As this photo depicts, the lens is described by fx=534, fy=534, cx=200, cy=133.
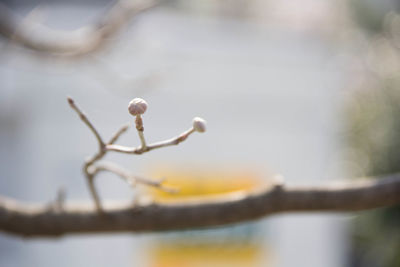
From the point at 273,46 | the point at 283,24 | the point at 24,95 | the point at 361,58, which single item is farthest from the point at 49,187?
the point at 361,58

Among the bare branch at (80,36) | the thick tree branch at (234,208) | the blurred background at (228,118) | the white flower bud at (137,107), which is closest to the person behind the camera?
the white flower bud at (137,107)

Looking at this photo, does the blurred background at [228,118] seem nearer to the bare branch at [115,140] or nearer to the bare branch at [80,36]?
the bare branch at [80,36]

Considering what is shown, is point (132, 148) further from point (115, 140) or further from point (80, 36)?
point (80, 36)

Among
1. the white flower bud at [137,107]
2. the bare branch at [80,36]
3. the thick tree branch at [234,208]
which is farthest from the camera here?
the bare branch at [80,36]

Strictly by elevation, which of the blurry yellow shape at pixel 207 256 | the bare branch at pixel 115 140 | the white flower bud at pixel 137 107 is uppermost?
the white flower bud at pixel 137 107

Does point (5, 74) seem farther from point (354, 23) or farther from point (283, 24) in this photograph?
point (354, 23)

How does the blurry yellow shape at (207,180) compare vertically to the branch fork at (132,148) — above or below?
below

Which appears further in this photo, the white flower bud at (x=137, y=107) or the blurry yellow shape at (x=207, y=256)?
the blurry yellow shape at (x=207, y=256)

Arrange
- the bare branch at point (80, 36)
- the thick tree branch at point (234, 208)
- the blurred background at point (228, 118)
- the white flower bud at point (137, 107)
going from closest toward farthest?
the white flower bud at point (137, 107)
the thick tree branch at point (234, 208)
the bare branch at point (80, 36)
the blurred background at point (228, 118)

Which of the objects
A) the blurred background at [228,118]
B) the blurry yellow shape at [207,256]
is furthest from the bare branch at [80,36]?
the blurry yellow shape at [207,256]
